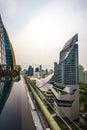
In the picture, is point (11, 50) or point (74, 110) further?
point (11, 50)

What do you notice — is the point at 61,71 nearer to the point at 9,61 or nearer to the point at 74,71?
the point at 74,71

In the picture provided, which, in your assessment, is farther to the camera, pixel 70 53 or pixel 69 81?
pixel 69 81

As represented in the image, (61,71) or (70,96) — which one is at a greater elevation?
(61,71)

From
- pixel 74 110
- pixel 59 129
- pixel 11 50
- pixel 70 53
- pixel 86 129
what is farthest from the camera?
pixel 70 53

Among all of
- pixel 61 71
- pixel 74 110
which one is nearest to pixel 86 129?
pixel 74 110

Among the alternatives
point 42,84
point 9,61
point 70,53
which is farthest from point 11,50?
point 70,53

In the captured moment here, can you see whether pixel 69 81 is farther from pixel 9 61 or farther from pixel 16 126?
pixel 16 126

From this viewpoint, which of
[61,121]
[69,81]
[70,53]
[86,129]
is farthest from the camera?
[69,81]

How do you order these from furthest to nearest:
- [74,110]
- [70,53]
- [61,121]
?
[70,53] < [74,110] < [61,121]

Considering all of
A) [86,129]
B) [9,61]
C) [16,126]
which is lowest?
[86,129]
